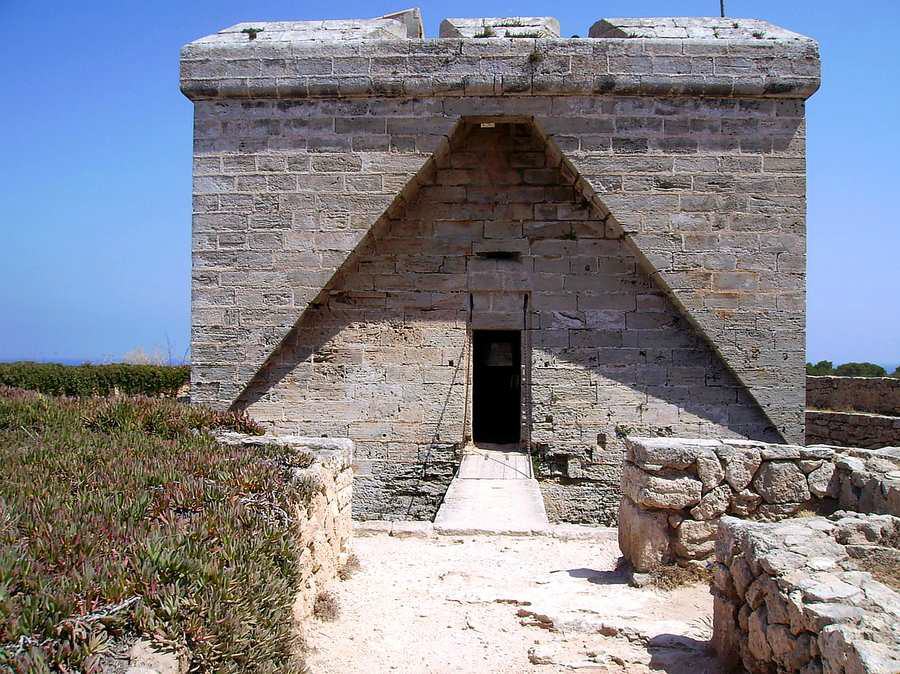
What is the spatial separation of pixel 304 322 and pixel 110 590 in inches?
278

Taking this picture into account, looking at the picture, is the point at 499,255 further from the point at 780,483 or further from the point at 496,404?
the point at 780,483

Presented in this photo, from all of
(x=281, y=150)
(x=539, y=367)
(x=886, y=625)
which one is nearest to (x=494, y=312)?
(x=539, y=367)

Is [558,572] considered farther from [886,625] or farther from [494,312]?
[494,312]

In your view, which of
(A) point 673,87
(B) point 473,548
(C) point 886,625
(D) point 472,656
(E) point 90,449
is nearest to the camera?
(C) point 886,625

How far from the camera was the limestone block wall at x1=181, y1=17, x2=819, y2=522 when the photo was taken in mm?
8742

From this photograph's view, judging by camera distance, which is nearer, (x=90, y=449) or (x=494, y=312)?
(x=90, y=449)

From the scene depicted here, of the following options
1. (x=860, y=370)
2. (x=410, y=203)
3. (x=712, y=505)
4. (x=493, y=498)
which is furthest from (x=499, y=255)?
(x=860, y=370)

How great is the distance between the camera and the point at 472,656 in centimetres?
418

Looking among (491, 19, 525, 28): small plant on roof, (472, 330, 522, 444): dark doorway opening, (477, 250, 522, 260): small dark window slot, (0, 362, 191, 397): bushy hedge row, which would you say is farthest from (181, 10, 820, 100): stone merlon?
(0, 362, 191, 397): bushy hedge row

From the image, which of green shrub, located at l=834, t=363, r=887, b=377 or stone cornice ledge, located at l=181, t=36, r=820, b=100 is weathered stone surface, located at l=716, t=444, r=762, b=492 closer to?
stone cornice ledge, located at l=181, t=36, r=820, b=100

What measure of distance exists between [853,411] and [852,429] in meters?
1.25

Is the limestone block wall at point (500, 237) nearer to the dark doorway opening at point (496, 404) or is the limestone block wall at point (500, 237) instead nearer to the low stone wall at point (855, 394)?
the dark doorway opening at point (496, 404)

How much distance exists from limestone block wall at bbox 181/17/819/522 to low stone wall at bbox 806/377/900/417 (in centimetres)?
579

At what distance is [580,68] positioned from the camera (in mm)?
8680
